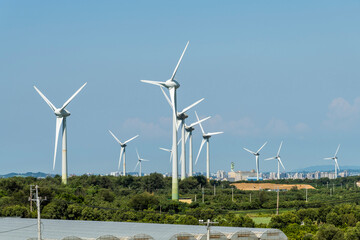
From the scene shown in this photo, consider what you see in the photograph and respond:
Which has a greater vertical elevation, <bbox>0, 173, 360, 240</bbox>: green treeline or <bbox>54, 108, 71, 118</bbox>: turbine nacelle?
<bbox>54, 108, 71, 118</bbox>: turbine nacelle

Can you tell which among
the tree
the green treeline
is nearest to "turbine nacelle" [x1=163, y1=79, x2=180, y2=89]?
the green treeline

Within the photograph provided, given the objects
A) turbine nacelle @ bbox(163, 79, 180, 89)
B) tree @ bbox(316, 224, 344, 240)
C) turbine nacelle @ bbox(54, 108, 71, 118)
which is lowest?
tree @ bbox(316, 224, 344, 240)

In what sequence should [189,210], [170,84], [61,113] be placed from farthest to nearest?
1. [61,113]
2. [170,84]
3. [189,210]

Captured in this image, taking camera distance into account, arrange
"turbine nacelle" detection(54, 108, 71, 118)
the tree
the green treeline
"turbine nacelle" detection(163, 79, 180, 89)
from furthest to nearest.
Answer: "turbine nacelle" detection(54, 108, 71, 118), "turbine nacelle" detection(163, 79, 180, 89), the green treeline, the tree

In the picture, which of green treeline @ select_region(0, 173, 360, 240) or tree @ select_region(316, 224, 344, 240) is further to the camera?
green treeline @ select_region(0, 173, 360, 240)

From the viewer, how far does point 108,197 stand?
100 metres

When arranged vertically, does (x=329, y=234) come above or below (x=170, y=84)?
below

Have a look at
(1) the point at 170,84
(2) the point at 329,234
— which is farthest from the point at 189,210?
(2) the point at 329,234

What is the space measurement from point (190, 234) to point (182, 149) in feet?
267

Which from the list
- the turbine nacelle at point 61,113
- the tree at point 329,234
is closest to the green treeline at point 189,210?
the tree at point 329,234

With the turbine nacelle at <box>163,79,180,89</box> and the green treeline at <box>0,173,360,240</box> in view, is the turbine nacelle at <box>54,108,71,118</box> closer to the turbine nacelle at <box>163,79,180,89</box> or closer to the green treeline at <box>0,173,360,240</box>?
the green treeline at <box>0,173,360,240</box>

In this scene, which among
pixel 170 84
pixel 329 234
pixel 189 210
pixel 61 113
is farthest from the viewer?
pixel 61 113

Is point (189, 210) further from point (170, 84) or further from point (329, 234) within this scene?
point (329, 234)

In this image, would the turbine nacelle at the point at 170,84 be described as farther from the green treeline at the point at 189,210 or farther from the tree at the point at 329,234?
the tree at the point at 329,234
